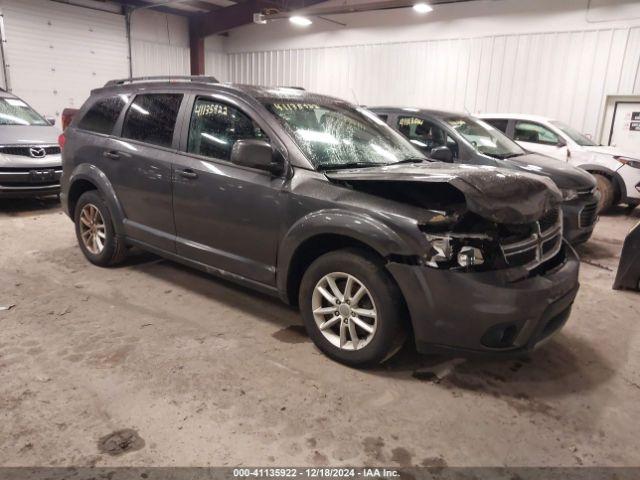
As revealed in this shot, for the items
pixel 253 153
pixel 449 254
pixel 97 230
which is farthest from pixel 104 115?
pixel 449 254

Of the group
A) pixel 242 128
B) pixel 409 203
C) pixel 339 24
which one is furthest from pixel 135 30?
pixel 409 203

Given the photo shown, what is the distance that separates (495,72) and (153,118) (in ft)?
30.9

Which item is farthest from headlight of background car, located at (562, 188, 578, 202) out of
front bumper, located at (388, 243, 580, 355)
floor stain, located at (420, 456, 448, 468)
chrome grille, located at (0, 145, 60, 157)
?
chrome grille, located at (0, 145, 60, 157)

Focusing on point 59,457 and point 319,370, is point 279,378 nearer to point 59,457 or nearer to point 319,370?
point 319,370

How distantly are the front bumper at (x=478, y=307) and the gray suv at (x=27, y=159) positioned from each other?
6088 millimetres

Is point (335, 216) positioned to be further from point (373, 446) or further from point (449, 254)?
point (373, 446)

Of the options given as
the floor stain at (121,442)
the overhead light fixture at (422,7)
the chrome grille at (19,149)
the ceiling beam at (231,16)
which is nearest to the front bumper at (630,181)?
the overhead light fixture at (422,7)

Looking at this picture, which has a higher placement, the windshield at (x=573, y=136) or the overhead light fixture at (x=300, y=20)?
the overhead light fixture at (x=300, y=20)

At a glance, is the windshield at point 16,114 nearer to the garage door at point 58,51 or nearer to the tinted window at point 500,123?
the garage door at point 58,51

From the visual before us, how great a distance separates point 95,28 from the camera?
1246 cm

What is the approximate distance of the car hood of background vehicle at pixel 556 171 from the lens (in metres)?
5.15

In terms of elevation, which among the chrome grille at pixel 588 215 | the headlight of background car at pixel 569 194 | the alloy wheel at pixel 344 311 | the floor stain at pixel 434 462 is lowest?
the floor stain at pixel 434 462

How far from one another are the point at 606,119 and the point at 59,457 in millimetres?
11418

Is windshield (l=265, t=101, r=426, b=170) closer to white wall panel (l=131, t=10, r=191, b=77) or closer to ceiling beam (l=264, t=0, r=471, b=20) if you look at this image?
ceiling beam (l=264, t=0, r=471, b=20)
